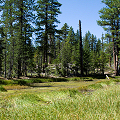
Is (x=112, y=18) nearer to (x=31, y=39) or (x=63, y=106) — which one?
(x=31, y=39)

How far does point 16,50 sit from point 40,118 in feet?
63.8

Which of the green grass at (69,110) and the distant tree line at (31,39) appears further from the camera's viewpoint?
the distant tree line at (31,39)

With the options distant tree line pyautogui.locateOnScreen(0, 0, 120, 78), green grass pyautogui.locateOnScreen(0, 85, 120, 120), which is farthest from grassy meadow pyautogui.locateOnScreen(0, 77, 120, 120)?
distant tree line pyautogui.locateOnScreen(0, 0, 120, 78)

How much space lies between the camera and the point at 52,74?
2653 centimetres

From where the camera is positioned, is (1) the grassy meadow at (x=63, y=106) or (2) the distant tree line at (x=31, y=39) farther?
(2) the distant tree line at (x=31, y=39)

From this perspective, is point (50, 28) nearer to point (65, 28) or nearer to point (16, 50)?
point (16, 50)

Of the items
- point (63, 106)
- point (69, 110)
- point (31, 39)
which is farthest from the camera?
point (31, 39)

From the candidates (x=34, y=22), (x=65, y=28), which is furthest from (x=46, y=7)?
(x=65, y=28)

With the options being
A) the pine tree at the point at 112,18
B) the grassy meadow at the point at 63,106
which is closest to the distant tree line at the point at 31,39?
the pine tree at the point at 112,18

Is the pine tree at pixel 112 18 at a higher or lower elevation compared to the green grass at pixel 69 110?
higher

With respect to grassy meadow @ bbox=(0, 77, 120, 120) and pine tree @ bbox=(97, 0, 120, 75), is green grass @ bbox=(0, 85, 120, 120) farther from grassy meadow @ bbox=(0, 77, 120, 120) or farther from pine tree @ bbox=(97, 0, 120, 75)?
pine tree @ bbox=(97, 0, 120, 75)

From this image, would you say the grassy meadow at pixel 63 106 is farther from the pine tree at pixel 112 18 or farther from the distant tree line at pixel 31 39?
the pine tree at pixel 112 18

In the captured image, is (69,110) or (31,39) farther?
(31,39)

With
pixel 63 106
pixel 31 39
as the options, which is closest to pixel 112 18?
pixel 31 39
